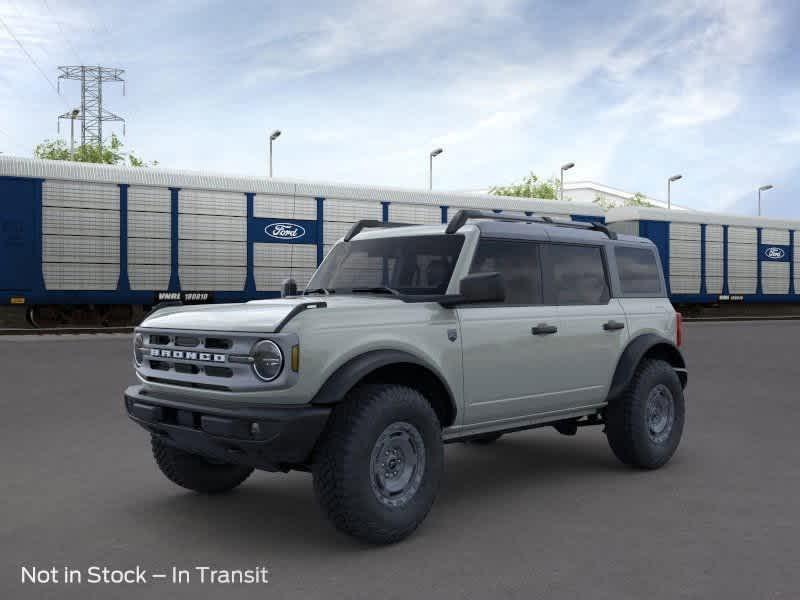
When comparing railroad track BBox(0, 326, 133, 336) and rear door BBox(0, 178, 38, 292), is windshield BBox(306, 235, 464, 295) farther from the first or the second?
rear door BBox(0, 178, 38, 292)

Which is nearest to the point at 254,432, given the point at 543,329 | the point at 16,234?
the point at 543,329

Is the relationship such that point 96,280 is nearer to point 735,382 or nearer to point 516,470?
point 735,382

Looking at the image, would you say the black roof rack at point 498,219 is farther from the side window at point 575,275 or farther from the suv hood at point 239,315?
the suv hood at point 239,315

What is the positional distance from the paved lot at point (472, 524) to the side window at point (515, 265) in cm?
145

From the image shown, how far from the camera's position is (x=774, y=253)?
116 ft

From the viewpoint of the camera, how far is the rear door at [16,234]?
66.8ft

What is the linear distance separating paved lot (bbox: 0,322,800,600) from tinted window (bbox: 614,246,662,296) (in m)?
1.49

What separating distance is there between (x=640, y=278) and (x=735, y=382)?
663 cm

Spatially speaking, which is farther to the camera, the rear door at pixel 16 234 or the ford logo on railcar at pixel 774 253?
the ford logo on railcar at pixel 774 253

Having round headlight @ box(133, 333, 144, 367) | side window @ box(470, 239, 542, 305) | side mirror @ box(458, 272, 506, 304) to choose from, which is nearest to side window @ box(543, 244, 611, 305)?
side window @ box(470, 239, 542, 305)

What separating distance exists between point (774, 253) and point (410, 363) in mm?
34679

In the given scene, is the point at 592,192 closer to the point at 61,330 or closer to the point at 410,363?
the point at 61,330

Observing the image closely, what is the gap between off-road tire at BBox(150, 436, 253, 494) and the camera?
560 cm

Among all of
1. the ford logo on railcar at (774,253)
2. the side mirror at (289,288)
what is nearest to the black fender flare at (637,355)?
the side mirror at (289,288)
